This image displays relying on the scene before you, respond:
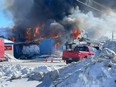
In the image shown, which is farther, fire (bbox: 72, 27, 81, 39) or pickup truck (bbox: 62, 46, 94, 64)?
fire (bbox: 72, 27, 81, 39)

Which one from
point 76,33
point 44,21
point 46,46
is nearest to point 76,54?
point 46,46

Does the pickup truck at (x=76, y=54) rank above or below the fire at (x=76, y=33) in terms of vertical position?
below

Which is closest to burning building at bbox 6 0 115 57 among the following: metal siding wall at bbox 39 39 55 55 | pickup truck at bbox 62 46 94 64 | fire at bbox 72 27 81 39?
fire at bbox 72 27 81 39

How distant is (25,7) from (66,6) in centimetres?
875

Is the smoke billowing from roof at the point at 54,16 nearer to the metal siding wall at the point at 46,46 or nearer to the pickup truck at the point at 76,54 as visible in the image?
the metal siding wall at the point at 46,46

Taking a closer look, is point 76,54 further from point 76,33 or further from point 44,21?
point 44,21

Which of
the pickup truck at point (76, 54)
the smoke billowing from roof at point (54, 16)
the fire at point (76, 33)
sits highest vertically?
the smoke billowing from roof at point (54, 16)

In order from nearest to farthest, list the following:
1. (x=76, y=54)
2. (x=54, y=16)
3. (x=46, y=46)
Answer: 1. (x=76, y=54)
2. (x=46, y=46)
3. (x=54, y=16)

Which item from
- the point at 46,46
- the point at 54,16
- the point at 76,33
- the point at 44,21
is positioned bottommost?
the point at 46,46

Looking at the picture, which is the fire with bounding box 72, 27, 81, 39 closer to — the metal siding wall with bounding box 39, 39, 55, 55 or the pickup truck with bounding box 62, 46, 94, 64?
the metal siding wall with bounding box 39, 39, 55, 55

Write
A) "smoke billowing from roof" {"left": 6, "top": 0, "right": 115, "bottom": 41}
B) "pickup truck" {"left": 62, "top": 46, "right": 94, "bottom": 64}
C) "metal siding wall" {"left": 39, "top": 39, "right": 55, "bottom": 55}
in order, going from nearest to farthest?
1. "pickup truck" {"left": 62, "top": 46, "right": 94, "bottom": 64}
2. "metal siding wall" {"left": 39, "top": 39, "right": 55, "bottom": 55}
3. "smoke billowing from roof" {"left": 6, "top": 0, "right": 115, "bottom": 41}

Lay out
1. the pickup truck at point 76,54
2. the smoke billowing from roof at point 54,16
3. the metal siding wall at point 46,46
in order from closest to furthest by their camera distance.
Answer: the pickup truck at point 76,54 → the metal siding wall at point 46,46 → the smoke billowing from roof at point 54,16

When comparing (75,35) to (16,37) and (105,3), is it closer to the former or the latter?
(105,3)

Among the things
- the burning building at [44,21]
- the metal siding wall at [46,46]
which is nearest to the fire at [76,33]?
the burning building at [44,21]
